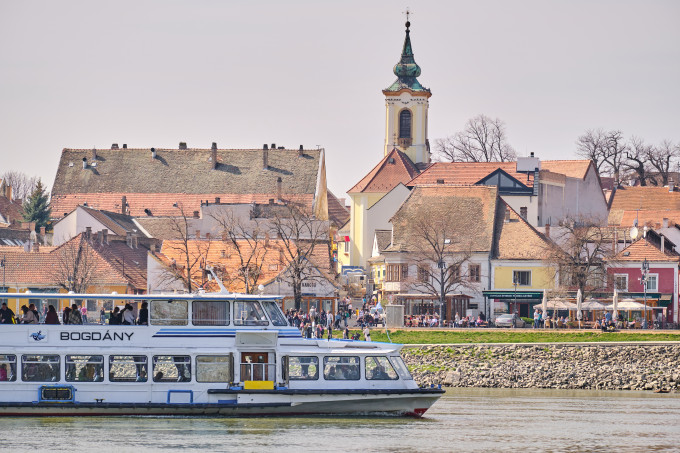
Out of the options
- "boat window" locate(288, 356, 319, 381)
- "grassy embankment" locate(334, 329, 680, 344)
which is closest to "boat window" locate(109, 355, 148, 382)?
"boat window" locate(288, 356, 319, 381)

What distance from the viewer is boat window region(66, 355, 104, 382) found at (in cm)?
4134

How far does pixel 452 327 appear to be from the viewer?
73.1 m

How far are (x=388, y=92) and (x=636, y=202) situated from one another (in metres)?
24.6

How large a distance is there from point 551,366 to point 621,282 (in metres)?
23.2

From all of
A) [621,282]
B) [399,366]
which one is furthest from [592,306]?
[399,366]

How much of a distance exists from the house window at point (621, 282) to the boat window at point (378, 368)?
42.0 meters

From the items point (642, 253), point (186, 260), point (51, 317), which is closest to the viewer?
point (51, 317)

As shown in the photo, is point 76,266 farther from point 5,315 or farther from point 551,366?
point 5,315

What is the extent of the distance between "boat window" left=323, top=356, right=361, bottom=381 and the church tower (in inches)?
3576

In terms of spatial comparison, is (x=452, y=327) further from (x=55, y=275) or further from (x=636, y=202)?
(x=636, y=202)

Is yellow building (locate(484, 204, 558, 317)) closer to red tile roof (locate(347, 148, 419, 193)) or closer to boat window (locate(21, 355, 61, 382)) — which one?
red tile roof (locate(347, 148, 419, 193))

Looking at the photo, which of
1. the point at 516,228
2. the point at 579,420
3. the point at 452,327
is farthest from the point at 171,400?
the point at 516,228

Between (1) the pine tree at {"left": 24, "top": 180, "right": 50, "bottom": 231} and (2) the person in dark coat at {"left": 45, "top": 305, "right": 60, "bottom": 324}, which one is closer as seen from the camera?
(2) the person in dark coat at {"left": 45, "top": 305, "right": 60, "bottom": 324}

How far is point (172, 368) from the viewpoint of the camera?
1636 inches
